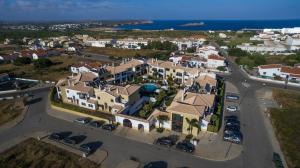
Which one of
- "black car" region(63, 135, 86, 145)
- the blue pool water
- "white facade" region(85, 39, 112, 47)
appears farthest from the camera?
"white facade" region(85, 39, 112, 47)

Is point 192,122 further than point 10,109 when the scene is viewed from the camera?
No

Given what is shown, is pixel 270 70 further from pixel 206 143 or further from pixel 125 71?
pixel 206 143

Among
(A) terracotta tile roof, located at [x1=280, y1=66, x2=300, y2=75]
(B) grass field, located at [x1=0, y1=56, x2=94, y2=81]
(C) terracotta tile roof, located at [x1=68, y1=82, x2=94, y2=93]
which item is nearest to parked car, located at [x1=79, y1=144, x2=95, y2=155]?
(C) terracotta tile roof, located at [x1=68, y1=82, x2=94, y2=93]

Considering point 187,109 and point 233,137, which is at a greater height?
point 187,109

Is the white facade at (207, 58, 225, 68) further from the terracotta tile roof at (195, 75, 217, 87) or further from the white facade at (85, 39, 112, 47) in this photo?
the white facade at (85, 39, 112, 47)

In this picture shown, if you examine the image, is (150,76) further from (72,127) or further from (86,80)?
(72,127)

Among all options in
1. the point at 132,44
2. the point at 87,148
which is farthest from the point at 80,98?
the point at 132,44
